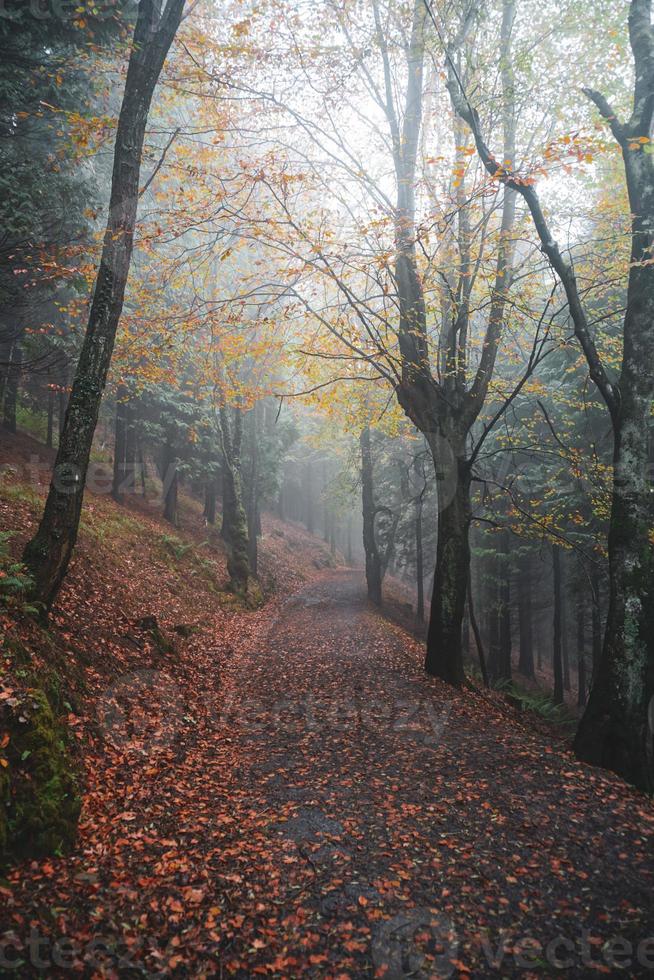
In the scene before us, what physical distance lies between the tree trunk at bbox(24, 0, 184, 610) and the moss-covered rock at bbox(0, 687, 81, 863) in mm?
1981

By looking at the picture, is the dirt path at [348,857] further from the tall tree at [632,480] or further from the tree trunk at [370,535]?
the tree trunk at [370,535]

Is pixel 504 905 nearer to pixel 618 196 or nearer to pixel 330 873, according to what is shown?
pixel 330 873

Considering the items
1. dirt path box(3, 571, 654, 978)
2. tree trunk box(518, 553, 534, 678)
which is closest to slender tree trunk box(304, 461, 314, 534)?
tree trunk box(518, 553, 534, 678)

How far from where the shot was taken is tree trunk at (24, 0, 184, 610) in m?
5.87

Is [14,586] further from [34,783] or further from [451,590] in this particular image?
[451,590]

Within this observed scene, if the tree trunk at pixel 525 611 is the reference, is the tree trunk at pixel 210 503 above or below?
above

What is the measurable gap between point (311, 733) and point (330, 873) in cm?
273

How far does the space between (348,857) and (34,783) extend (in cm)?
260

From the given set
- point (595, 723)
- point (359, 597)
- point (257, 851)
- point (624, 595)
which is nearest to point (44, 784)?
point (257, 851)

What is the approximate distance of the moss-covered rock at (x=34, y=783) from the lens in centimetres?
342

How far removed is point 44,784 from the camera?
377cm

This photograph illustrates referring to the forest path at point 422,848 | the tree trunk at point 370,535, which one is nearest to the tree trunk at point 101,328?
the forest path at point 422,848

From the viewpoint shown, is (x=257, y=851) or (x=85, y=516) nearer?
(x=257, y=851)

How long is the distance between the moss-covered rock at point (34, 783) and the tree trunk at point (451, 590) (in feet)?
21.0
